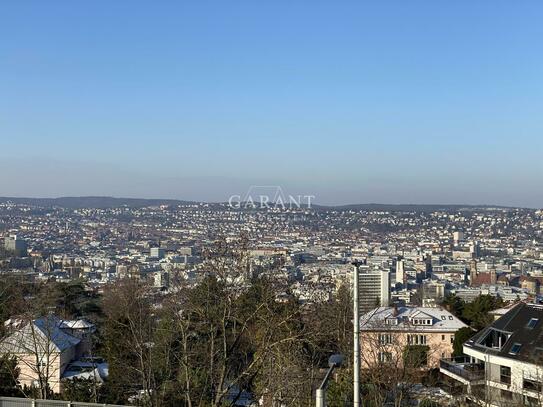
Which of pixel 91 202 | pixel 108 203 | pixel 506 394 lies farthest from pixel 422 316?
pixel 91 202

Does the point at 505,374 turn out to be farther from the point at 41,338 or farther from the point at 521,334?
the point at 41,338

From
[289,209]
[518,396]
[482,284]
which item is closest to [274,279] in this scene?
[518,396]

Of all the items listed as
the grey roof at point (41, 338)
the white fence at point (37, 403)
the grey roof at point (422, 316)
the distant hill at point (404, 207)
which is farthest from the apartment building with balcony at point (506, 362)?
the distant hill at point (404, 207)

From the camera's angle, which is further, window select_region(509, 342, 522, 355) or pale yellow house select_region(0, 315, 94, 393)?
pale yellow house select_region(0, 315, 94, 393)

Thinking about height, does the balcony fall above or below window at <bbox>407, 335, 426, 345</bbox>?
above

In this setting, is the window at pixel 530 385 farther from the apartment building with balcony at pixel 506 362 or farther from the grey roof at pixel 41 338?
the grey roof at pixel 41 338

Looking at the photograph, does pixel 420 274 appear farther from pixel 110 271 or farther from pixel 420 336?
pixel 420 336

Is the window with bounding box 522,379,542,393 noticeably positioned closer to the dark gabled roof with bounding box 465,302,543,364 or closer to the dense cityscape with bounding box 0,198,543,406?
the dense cityscape with bounding box 0,198,543,406

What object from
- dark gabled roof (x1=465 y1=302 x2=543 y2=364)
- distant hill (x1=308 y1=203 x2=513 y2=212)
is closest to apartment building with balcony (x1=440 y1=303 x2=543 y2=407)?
dark gabled roof (x1=465 y1=302 x2=543 y2=364)
